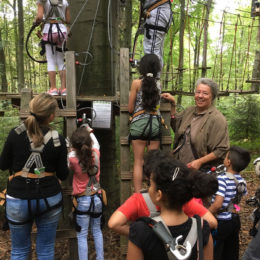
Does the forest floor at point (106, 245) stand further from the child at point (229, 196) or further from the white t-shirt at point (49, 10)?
the white t-shirt at point (49, 10)

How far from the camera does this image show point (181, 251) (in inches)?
55.7

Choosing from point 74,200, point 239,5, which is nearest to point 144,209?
point 74,200

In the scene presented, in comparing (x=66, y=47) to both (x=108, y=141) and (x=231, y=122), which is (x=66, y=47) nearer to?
(x=108, y=141)

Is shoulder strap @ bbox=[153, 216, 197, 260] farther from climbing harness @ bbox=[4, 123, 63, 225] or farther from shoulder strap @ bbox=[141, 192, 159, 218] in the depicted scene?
climbing harness @ bbox=[4, 123, 63, 225]

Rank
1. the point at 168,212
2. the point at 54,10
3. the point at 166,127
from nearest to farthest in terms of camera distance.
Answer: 1. the point at 168,212
2. the point at 166,127
3. the point at 54,10

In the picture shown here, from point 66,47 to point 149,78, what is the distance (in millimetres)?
1783

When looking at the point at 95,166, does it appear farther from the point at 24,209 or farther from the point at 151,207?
the point at 151,207

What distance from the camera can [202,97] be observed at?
273cm

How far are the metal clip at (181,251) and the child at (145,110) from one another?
1550 millimetres

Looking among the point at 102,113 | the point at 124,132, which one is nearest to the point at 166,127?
the point at 124,132

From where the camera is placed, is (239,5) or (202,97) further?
(239,5)

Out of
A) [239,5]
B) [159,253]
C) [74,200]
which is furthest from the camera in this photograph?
[239,5]

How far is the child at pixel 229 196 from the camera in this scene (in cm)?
238

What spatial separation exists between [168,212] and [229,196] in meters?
1.14
